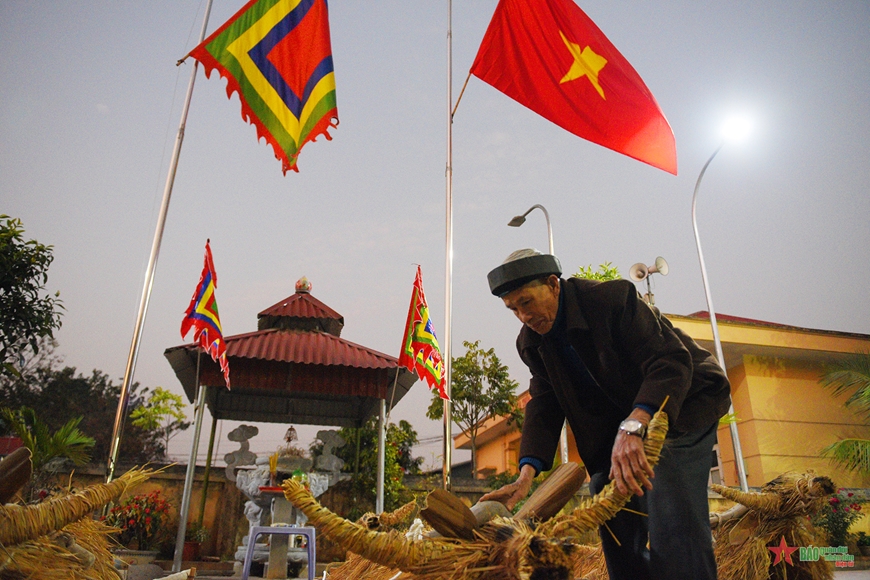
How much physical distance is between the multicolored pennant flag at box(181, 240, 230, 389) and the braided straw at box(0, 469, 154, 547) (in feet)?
16.5

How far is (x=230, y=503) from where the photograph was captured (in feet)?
40.1

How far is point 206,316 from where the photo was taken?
6910mm

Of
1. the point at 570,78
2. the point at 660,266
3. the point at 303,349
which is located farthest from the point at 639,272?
the point at 303,349

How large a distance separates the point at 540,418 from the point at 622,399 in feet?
1.44

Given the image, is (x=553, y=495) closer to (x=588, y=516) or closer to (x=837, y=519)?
(x=588, y=516)

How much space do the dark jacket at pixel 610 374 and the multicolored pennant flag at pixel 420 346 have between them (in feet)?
13.9

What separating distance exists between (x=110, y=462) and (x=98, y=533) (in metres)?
2.73

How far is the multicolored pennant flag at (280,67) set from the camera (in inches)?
228

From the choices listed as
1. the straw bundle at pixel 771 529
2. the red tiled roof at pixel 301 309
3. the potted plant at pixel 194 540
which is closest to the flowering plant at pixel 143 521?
the potted plant at pixel 194 540

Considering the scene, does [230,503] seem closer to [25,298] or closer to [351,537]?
[25,298]

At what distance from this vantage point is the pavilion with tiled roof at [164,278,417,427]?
9172 millimetres

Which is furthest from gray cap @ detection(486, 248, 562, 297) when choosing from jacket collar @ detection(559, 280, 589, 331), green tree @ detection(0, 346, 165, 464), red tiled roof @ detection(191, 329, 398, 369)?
green tree @ detection(0, 346, 165, 464)

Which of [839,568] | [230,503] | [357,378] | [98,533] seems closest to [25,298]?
[357,378]

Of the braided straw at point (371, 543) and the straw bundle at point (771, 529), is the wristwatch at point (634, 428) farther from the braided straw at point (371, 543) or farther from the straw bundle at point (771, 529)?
the straw bundle at point (771, 529)
